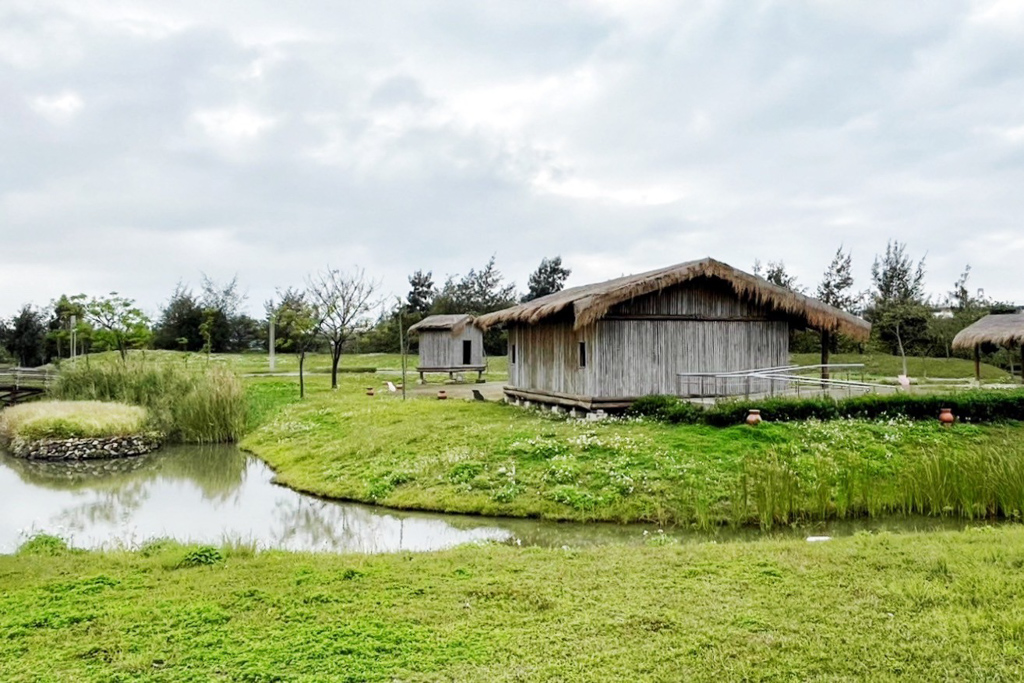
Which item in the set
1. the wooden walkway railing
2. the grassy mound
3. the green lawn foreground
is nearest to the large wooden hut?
the green lawn foreground

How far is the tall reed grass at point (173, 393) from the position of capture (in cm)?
1923

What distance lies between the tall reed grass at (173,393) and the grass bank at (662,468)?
8.22 feet

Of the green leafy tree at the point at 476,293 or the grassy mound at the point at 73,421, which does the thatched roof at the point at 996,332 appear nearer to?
the grassy mound at the point at 73,421

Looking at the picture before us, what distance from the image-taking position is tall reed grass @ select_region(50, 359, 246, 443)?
63.1 feet

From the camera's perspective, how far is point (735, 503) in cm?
966

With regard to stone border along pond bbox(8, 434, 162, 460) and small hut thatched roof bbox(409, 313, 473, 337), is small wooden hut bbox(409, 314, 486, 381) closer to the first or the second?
small hut thatched roof bbox(409, 313, 473, 337)

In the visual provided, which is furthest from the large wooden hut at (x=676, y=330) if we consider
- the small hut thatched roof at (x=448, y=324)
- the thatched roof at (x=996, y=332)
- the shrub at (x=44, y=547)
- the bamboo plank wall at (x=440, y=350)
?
the bamboo plank wall at (x=440, y=350)

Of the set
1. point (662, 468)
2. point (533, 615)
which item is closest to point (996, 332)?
point (662, 468)

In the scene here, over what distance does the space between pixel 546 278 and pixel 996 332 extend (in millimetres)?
34240

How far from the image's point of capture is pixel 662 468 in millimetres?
11820

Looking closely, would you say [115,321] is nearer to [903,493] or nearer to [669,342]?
[669,342]

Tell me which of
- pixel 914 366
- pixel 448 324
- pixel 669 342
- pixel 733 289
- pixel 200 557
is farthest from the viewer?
pixel 914 366

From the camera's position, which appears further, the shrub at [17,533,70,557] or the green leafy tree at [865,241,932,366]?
the green leafy tree at [865,241,932,366]

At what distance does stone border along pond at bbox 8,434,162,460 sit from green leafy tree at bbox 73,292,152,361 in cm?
1654
